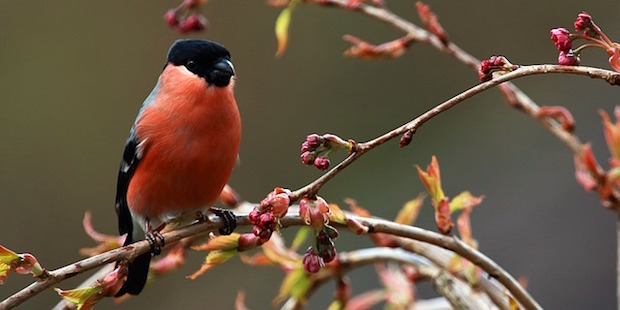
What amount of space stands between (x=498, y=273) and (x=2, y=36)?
531 centimetres

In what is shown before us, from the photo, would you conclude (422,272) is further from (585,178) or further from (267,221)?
(267,221)

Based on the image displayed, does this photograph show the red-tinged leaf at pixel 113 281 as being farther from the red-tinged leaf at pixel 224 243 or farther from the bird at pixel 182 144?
the bird at pixel 182 144

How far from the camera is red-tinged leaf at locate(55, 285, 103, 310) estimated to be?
1466 millimetres

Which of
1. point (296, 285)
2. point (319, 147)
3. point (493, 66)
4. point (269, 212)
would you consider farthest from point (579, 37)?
A: point (296, 285)

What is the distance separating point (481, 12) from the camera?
569 centimetres

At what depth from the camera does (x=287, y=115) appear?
5797mm

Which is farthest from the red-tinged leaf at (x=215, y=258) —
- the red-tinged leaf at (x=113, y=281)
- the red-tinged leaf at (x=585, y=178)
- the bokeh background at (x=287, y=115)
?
the bokeh background at (x=287, y=115)

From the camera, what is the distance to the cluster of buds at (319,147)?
136cm

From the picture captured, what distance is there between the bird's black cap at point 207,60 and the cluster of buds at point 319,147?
104 centimetres

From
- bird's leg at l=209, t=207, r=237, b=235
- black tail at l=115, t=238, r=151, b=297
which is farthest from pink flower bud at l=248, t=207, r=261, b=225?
black tail at l=115, t=238, r=151, b=297

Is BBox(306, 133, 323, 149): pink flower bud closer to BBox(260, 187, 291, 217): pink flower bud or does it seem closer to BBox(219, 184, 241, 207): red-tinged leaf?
BBox(260, 187, 291, 217): pink flower bud

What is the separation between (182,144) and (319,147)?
3.19ft

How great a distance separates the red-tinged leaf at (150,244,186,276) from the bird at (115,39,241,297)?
0.62 ft

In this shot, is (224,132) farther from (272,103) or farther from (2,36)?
(2,36)
